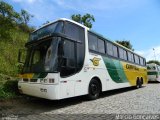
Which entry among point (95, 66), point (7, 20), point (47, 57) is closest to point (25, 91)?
point (47, 57)

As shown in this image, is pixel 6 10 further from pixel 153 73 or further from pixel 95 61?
pixel 153 73

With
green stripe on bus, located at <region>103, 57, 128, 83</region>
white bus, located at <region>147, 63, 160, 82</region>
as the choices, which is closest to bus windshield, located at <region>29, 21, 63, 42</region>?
green stripe on bus, located at <region>103, 57, 128, 83</region>

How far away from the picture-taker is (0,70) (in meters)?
13.2

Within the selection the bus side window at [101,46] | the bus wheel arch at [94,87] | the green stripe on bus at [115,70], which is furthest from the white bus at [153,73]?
the bus wheel arch at [94,87]

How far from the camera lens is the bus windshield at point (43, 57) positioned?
7723mm

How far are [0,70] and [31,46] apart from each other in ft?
16.6

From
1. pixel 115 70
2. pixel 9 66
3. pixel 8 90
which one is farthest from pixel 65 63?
pixel 9 66

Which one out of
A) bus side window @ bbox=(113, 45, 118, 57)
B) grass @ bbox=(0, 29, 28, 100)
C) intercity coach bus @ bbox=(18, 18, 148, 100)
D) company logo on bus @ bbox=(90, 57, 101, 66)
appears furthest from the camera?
bus side window @ bbox=(113, 45, 118, 57)

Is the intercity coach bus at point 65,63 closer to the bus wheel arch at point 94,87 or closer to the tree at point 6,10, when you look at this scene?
the bus wheel arch at point 94,87

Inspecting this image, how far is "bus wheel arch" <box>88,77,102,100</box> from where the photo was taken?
9.67m

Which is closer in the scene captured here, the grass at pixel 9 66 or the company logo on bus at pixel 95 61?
the company logo on bus at pixel 95 61

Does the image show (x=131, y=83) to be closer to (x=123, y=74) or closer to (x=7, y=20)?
(x=123, y=74)

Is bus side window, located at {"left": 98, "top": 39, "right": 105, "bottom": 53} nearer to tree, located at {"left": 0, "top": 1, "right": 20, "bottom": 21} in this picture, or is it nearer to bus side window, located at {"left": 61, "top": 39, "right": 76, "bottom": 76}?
bus side window, located at {"left": 61, "top": 39, "right": 76, "bottom": 76}

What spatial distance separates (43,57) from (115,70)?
217 inches
